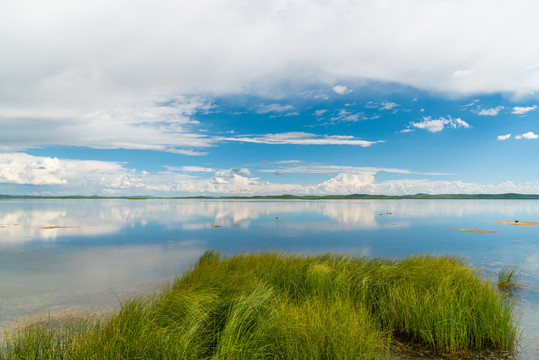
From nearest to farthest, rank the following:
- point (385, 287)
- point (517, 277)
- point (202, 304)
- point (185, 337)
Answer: point (185, 337) → point (202, 304) → point (385, 287) → point (517, 277)

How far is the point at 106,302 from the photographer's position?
467 inches

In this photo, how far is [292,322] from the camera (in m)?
6.19

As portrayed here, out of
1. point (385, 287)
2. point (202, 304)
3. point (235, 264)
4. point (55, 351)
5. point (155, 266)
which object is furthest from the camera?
point (155, 266)

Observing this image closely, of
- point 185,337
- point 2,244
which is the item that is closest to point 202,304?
point 185,337

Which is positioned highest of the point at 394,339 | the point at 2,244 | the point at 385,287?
the point at 385,287

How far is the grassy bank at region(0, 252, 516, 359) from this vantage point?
5.38 metres

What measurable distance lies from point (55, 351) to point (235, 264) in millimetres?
9218

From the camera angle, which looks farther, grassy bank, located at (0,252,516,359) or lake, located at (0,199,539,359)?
lake, located at (0,199,539,359)

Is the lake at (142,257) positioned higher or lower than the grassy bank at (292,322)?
lower

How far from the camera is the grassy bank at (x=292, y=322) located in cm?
538

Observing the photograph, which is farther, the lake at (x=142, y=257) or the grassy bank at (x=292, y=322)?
the lake at (x=142, y=257)

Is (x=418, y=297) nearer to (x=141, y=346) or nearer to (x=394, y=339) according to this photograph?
(x=394, y=339)

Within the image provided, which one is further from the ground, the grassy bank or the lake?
the grassy bank

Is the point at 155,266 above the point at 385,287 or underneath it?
underneath
